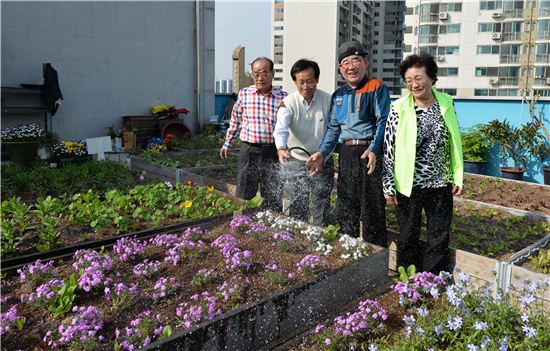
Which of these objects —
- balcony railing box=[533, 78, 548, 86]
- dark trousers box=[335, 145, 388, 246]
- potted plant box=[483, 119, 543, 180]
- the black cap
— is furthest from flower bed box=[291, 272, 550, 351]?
balcony railing box=[533, 78, 548, 86]

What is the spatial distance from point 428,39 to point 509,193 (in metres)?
42.4

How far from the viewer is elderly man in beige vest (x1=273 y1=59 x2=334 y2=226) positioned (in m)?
3.56

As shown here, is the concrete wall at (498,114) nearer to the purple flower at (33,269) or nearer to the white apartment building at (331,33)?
the purple flower at (33,269)

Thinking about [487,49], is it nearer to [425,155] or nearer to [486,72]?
[486,72]

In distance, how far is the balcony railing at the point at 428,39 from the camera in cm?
4341

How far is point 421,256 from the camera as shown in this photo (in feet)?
10.2

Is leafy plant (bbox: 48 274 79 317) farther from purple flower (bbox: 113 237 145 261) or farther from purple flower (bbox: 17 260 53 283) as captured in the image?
purple flower (bbox: 113 237 145 261)

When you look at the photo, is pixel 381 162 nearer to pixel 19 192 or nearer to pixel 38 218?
pixel 38 218

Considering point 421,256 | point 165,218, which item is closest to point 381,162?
point 421,256

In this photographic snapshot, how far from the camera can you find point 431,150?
2848 mm

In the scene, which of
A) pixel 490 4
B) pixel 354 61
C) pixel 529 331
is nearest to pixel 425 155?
pixel 354 61

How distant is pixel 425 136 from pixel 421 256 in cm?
86

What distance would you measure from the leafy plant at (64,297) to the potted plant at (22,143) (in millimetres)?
5457

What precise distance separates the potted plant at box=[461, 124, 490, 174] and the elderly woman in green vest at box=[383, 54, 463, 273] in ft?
16.4
